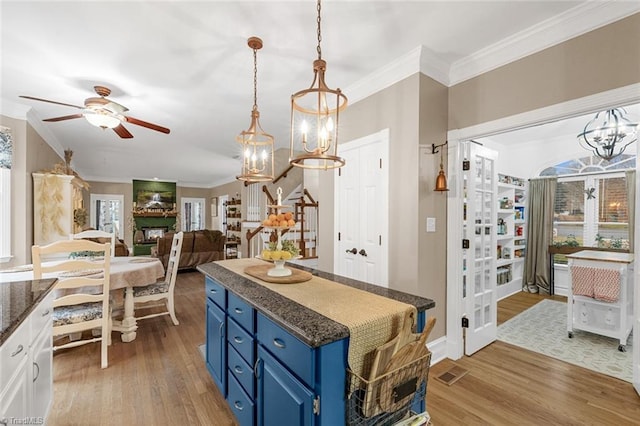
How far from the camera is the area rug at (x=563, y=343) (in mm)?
2637

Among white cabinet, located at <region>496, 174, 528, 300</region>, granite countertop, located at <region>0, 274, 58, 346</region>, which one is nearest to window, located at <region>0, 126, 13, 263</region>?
granite countertop, located at <region>0, 274, 58, 346</region>

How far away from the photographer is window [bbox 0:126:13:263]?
3.57 meters

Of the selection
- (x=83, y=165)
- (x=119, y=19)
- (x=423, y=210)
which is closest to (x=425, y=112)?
(x=423, y=210)

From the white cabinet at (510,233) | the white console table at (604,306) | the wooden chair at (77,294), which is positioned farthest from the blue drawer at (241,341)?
the white cabinet at (510,233)

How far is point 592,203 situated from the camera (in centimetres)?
477

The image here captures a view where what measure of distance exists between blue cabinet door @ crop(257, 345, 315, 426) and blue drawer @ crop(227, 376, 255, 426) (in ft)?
0.34

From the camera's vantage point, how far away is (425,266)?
2576 millimetres

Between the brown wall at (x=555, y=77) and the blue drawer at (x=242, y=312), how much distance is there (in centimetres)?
247

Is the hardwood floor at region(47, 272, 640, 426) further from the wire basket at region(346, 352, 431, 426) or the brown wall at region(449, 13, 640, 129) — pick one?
the brown wall at region(449, 13, 640, 129)

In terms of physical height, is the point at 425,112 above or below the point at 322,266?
above

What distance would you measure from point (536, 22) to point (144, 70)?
11.2ft

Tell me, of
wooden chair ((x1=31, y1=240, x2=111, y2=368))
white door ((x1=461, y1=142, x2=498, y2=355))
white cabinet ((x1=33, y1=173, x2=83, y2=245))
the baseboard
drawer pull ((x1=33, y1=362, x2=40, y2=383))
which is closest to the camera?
drawer pull ((x1=33, y1=362, x2=40, y2=383))

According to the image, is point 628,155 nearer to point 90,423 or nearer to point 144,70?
point 144,70

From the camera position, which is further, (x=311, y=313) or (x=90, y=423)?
(x=90, y=423)
